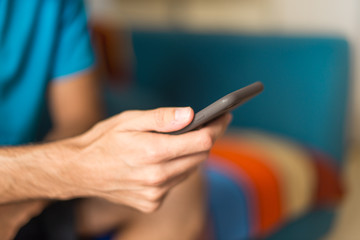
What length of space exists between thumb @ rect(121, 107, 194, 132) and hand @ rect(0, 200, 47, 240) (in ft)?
0.70

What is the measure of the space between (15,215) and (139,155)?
224 mm

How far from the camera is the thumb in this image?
48 centimetres

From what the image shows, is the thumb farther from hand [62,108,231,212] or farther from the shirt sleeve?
the shirt sleeve

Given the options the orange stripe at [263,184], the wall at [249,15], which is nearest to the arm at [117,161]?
the orange stripe at [263,184]

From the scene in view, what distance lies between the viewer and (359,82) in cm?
230

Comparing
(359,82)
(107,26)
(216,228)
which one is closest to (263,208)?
(216,228)

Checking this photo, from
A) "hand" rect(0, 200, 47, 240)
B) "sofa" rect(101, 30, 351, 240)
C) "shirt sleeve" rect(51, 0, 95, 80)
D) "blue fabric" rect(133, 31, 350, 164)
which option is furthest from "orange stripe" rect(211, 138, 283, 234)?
"hand" rect(0, 200, 47, 240)

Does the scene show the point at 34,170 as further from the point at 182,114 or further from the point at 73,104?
the point at 73,104

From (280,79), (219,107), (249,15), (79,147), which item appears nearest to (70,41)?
(79,147)

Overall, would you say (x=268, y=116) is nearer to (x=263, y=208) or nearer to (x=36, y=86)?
(x=263, y=208)

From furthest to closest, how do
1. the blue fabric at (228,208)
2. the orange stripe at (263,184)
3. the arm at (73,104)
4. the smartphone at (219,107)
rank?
the orange stripe at (263,184) < the blue fabric at (228,208) < the arm at (73,104) < the smartphone at (219,107)

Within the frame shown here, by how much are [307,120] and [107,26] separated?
1077 millimetres

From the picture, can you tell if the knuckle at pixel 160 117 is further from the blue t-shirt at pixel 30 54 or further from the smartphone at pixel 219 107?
the blue t-shirt at pixel 30 54

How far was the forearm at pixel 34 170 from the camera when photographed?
0.55 meters
